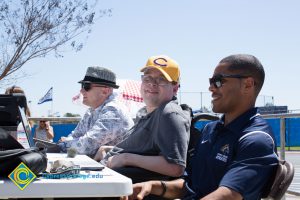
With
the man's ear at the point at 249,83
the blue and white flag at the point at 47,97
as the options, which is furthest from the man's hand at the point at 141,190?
the blue and white flag at the point at 47,97

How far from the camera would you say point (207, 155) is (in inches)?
81.1

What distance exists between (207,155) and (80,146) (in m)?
1.47

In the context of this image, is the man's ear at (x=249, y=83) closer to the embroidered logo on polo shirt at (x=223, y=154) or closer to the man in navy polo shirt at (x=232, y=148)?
the man in navy polo shirt at (x=232, y=148)

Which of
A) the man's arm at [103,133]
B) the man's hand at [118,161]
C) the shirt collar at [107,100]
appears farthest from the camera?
the shirt collar at [107,100]

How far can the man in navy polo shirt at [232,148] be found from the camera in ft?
5.86

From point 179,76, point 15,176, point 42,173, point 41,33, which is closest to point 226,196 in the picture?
point 42,173

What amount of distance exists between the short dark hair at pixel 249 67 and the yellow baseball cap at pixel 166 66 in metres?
0.95

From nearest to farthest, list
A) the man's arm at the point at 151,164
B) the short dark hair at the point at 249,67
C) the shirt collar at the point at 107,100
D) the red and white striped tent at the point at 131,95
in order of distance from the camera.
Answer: the short dark hair at the point at 249,67 → the man's arm at the point at 151,164 → the shirt collar at the point at 107,100 → the red and white striped tent at the point at 131,95

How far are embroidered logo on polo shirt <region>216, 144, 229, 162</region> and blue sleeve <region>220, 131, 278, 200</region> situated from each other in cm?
10

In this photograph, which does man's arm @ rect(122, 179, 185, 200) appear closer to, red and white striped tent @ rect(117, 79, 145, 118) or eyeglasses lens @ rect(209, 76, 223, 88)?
eyeglasses lens @ rect(209, 76, 223, 88)

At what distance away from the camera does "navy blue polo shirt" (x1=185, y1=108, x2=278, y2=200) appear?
5.85 feet

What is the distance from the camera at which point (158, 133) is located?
104 inches

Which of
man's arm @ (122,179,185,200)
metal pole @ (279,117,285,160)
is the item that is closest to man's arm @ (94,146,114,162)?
man's arm @ (122,179,185,200)

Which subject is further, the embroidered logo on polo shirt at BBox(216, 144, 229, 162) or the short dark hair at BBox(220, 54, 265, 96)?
the short dark hair at BBox(220, 54, 265, 96)
